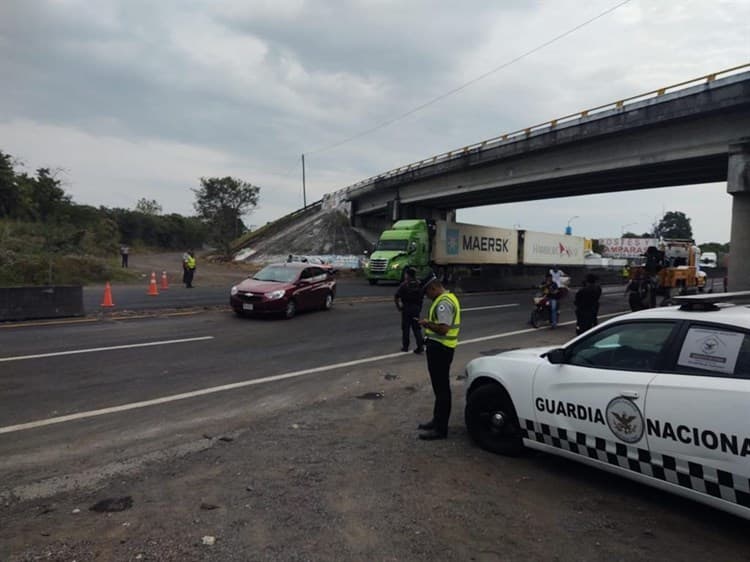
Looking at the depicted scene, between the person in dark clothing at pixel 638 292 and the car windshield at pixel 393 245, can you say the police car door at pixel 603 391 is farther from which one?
the car windshield at pixel 393 245

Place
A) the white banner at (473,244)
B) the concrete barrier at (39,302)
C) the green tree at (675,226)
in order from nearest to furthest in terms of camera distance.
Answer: the concrete barrier at (39,302), the white banner at (473,244), the green tree at (675,226)

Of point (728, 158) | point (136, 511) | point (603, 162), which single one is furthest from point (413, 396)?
point (603, 162)

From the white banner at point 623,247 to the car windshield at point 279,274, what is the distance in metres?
61.8

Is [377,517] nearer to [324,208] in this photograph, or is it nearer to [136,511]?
[136,511]

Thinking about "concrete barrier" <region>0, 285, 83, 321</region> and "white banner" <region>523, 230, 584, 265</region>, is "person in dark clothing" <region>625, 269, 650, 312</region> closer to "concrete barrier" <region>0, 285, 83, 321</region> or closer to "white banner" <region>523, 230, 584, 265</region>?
"concrete barrier" <region>0, 285, 83, 321</region>

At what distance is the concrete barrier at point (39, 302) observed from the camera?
12492mm

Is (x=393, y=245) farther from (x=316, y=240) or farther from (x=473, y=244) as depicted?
(x=316, y=240)

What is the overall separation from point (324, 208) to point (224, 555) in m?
57.1

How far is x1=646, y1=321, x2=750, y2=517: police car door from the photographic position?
3100 millimetres

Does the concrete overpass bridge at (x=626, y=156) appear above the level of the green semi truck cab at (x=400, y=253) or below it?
above

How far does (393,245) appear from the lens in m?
29.5

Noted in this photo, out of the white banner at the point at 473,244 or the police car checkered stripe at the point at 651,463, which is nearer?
the police car checkered stripe at the point at 651,463

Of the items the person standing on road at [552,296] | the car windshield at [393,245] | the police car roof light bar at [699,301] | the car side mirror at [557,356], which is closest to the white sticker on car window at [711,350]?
the police car roof light bar at [699,301]

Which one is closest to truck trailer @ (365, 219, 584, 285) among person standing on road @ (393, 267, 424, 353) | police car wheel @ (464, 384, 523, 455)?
person standing on road @ (393, 267, 424, 353)
